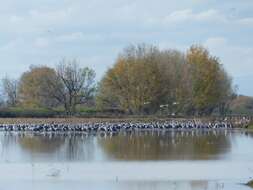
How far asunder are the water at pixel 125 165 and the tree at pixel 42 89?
178 ft

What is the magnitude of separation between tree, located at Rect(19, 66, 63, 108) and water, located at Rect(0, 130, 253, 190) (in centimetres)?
5439

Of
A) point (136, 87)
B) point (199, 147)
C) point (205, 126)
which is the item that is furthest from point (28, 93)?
point (199, 147)

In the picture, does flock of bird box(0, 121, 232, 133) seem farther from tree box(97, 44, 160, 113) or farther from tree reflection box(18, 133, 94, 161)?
tree box(97, 44, 160, 113)

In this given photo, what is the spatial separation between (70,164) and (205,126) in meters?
43.8

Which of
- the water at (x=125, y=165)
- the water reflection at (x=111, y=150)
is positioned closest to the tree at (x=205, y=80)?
the water reflection at (x=111, y=150)

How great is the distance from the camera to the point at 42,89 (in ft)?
354

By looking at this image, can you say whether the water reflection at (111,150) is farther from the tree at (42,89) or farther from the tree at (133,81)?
the tree at (42,89)

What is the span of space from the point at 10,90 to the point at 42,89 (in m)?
27.4

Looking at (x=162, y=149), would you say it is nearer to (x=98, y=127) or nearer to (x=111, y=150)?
(x=111, y=150)

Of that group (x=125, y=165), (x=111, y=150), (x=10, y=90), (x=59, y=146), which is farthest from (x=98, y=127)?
(x=10, y=90)

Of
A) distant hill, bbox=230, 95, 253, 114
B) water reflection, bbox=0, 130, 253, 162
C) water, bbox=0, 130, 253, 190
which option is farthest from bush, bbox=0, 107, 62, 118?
water, bbox=0, 130, 253, 190

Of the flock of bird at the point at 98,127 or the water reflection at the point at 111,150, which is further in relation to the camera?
the flock of bird at the point at 98,127

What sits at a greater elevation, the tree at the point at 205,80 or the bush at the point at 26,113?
the tree at the point at 205,80

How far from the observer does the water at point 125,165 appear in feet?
90.1
